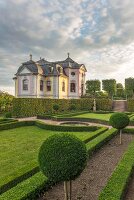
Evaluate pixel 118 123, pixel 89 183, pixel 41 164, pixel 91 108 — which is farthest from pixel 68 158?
pixel 91 108

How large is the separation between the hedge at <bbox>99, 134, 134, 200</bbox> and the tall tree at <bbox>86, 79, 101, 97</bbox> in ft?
151

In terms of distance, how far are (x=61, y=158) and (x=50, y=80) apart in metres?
40.5

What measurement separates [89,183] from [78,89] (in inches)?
1682

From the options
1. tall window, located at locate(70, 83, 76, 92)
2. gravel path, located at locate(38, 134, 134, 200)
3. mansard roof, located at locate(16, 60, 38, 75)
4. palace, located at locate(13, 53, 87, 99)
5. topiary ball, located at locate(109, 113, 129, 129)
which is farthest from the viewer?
tall window, located at locate(70, 83, 76, 92)

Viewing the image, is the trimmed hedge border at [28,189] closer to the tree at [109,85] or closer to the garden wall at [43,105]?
the garden wall at [43,105]

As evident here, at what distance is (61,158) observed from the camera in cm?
485

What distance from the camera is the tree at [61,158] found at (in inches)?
191

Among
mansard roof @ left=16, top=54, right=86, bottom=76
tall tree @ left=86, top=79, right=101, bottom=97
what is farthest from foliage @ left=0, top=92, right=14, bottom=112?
tall tree @ left=86, top=79, right=101, bottom=97

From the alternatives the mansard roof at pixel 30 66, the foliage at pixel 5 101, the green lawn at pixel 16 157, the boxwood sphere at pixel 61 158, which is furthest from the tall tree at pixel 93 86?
the boxwood sphere at pixel 61 158

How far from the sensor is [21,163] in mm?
8852

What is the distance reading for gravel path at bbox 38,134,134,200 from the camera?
5.95 meters

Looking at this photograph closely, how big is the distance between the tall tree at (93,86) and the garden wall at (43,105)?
12679 mm

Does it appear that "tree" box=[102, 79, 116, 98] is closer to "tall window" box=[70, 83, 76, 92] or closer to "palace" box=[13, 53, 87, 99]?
"palace" box=[13, 53, 87, 99]

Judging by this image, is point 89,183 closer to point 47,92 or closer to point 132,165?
point 132,165
